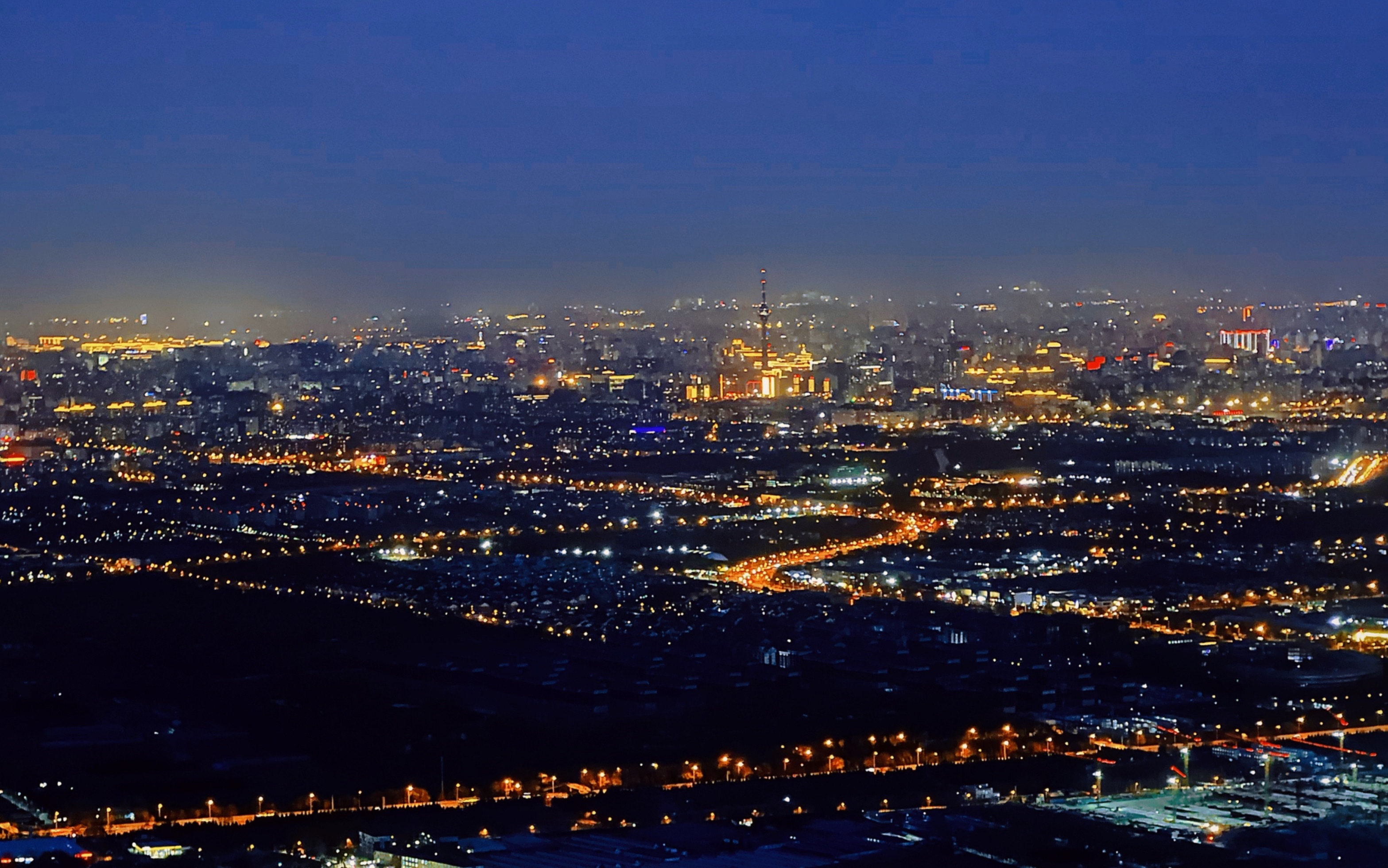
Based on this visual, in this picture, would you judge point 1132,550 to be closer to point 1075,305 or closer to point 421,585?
point 421,585

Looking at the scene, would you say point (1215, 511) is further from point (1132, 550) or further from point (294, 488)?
point (294, 488)

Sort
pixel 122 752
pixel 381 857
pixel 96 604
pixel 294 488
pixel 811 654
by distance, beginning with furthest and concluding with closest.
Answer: pixel 294 488
pixel 96 604
pixel 811 654
pixel 122 752
pixel 381 857

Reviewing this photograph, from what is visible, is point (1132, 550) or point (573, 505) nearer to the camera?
point (1132, 550)

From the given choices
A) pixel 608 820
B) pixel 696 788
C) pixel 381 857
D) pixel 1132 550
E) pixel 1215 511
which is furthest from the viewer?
pixel 1215 511

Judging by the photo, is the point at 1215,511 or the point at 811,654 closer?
the point at 811,654

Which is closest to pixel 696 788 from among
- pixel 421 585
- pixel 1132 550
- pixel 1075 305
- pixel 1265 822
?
pixel 1265 822

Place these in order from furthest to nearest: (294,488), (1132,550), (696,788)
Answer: (294,488)
(1132,550)
(696,788)

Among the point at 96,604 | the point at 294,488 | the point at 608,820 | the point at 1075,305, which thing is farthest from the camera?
the point at 1075,305

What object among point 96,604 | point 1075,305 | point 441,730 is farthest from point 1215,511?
point 1075,305
